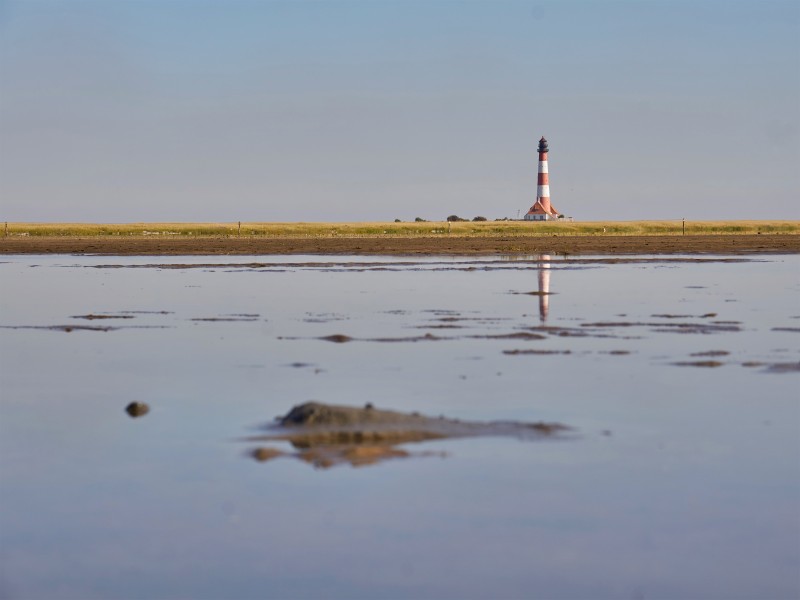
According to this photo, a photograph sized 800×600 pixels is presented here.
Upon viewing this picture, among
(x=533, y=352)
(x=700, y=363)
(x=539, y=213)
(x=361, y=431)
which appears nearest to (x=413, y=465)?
(x=361, y=431)

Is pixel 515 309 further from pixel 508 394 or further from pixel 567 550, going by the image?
pixel 567 550

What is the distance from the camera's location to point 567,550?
809 centimetres

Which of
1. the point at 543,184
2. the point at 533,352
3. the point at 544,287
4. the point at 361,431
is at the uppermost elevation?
the point at 543,184

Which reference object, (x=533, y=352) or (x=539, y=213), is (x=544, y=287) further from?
(x=539, y=213)

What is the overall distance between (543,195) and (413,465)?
4347 inches

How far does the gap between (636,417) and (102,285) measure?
85.4ft

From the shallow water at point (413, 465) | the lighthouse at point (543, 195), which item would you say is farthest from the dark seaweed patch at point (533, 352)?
the lighthouse at point (543, 195)

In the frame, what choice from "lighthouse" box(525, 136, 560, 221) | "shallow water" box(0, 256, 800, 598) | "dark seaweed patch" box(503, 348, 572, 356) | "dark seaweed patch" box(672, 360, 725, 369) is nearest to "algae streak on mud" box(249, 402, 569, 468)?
"shallow water" box(0, 256, 800, 598)

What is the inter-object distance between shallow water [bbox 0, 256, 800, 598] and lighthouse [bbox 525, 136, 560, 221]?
Result: 95.0 metres

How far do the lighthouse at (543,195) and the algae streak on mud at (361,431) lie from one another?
107 meters

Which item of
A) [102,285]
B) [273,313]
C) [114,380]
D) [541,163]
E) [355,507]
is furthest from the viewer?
[541,163]

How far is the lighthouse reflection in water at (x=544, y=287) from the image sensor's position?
2525 cm

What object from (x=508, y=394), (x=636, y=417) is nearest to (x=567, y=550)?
(x=636, y=417)

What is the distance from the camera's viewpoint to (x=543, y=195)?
119 m
